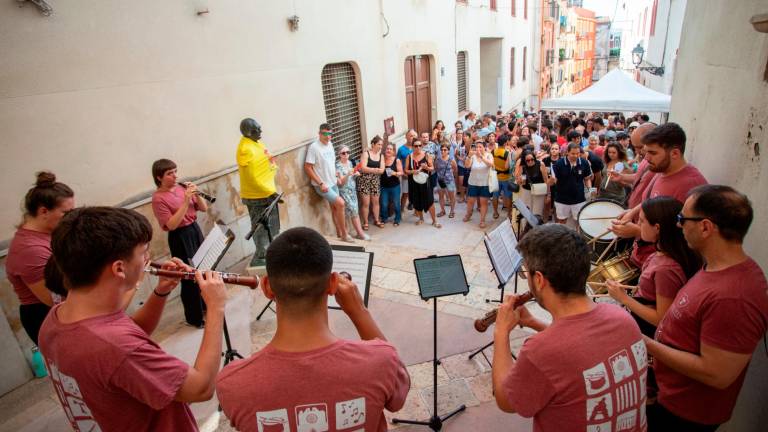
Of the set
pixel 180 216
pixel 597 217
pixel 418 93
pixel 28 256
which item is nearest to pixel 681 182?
pixel 597 217

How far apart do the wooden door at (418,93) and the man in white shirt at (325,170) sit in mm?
4018

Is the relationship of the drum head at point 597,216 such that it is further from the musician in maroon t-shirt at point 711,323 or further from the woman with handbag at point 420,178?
the woman with handbag at point 420,178

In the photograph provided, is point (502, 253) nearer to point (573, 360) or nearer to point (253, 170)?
point (573, 360)

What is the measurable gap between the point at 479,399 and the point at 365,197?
5.02 metres

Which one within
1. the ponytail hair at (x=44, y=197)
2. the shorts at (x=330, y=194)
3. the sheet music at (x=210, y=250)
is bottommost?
the shorts at (x=330, y=194)

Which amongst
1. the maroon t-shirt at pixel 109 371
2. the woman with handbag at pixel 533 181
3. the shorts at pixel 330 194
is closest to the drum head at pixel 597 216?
the woman with handbag at pixel 533 181

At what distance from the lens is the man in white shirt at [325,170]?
22.2ft

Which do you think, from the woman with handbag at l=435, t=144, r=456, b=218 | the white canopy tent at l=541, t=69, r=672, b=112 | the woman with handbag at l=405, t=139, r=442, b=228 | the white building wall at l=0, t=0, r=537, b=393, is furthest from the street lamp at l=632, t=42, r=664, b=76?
the woman with handbag at l=405, t=139, r=442, b=228

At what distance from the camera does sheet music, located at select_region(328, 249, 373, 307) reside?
9.04 ft

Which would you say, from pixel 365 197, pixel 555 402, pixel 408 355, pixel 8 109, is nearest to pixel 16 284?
pixel 8 109

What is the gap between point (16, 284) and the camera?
9.36 ft

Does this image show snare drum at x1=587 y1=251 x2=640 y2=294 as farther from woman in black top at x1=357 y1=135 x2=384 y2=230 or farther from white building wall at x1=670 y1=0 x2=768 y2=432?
woman in black top at x1=357 y1=135 x2=384 y2=230

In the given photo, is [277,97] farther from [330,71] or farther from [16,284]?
[16,284]

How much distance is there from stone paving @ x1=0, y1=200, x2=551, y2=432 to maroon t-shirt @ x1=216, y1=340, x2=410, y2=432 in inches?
76.9
